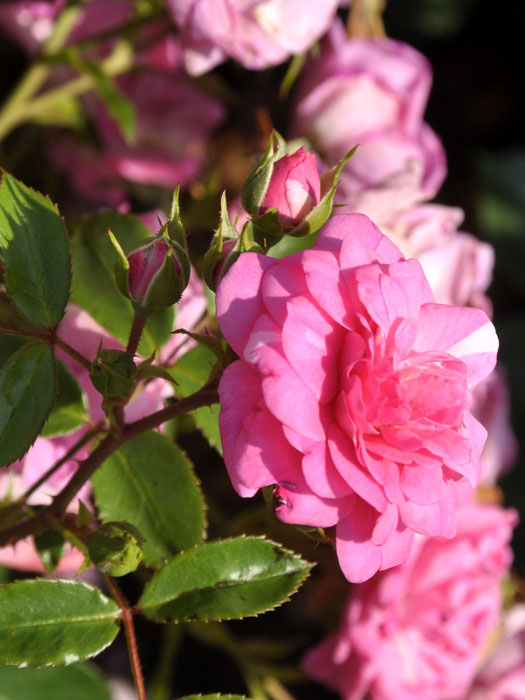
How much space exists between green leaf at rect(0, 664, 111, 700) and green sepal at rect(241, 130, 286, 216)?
0.98 feet

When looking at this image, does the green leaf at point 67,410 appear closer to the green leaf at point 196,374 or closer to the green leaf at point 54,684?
the green leaf at point 196,374

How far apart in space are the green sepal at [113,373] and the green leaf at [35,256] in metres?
0.05

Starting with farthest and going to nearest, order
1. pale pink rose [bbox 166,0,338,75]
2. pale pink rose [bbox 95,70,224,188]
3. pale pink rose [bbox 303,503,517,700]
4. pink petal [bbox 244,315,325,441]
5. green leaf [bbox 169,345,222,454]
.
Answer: pale pink rose [bbox 95,70,224,188], pale pink rose [bbox 303,503,517,700], pale pink rose [bbox 166,0,338,75], green leaf [bbox 169,345,222,454], pink petal [bbox 244,315,325,441]

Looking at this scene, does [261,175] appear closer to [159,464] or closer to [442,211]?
[159,464]

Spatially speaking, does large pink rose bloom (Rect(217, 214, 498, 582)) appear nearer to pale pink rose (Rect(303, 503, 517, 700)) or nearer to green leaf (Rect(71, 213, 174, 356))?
green leaf (Rect(71, 213, 174, 356))

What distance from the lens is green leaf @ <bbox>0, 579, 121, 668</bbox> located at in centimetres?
36

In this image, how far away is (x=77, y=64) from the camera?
0.65 m

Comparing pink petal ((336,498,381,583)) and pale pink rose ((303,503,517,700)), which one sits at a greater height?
pink petal ((336,498,381,583))

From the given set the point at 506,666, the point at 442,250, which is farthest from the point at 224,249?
the point at 506,666

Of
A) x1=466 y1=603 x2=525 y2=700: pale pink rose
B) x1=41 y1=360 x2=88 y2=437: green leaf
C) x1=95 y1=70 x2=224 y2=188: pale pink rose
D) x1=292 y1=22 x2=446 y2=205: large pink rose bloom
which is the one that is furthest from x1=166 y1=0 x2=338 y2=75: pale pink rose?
x1=466 y1=603 x2=525 y2=700: pale pink rose

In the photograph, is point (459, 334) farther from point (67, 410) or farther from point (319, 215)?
point (67, 410)

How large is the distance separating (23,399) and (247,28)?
361mm

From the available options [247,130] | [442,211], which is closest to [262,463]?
[442,211]

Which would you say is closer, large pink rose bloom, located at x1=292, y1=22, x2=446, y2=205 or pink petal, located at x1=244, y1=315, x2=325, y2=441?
pink petal, located at x1=244, y1=315, x2=325, y2=441
